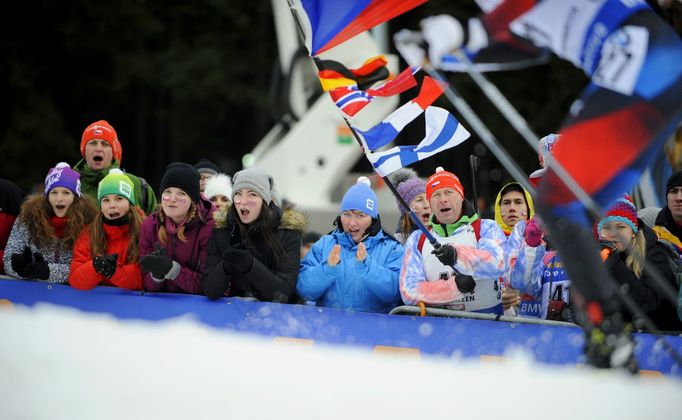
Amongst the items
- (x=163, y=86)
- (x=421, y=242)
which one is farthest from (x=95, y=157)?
(x=163, y=86)

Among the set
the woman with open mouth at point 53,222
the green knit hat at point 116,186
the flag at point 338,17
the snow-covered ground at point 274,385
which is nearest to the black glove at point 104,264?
the green knit hat at point 116,186

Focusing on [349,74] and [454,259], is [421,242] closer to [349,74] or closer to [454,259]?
[454,259]

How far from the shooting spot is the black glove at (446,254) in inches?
200

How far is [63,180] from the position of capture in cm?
655

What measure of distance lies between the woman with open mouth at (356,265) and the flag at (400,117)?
1.00 ft

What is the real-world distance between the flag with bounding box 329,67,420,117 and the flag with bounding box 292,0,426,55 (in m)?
0.29

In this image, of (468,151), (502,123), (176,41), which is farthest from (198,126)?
(502,123)

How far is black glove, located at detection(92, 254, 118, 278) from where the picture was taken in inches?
227

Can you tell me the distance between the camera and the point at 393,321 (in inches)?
201

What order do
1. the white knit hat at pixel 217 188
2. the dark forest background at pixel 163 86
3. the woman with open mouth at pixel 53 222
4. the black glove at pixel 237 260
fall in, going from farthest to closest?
the dark forest background at pixel 163 86 < the white knit hat at pixel 217 188 < the woman with open mouth at pixel 53 222 < the black glove at pixel 237 260

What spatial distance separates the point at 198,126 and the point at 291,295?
18650 millimetres

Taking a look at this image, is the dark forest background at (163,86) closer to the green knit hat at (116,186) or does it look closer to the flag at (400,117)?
the green knit hat at (116,186)

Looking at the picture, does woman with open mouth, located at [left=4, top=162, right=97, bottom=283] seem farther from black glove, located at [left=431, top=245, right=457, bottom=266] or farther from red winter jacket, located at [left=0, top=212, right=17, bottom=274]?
black glove, located at [left=431, top=245, right=457, bottom=266]

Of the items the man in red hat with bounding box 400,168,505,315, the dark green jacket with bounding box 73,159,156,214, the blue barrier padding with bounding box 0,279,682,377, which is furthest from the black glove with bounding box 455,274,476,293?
the dark green jacket with bounding box 73,159,156,214
